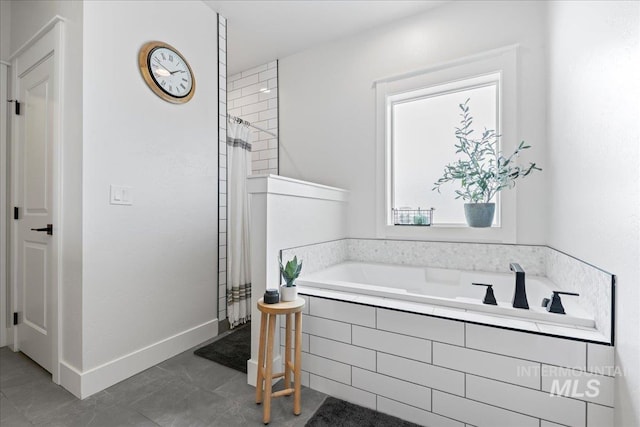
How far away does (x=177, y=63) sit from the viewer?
210cm

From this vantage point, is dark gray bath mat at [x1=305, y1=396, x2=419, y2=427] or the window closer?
dark gray bath mat at [x1=305, y1=396, x2=419, y2=427]

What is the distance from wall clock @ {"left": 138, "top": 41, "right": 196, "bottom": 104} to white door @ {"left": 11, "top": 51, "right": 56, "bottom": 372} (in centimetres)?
51

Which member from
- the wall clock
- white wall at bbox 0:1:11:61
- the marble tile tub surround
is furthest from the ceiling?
the marble tile tub surround

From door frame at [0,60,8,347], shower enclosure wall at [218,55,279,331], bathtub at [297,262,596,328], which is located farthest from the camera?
shower enclosure wall at [218,55,279,331]

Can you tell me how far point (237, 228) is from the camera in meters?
2.54

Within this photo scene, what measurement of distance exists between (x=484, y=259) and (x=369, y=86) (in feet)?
5.55

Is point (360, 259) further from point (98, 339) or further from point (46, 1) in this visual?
point (46, 1)

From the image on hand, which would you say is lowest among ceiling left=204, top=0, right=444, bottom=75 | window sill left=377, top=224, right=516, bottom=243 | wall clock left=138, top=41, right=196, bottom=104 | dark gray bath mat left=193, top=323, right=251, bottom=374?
dark gray bath mat left=193, top=323, right=251, bottom=374

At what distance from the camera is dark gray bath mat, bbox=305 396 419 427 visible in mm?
1349

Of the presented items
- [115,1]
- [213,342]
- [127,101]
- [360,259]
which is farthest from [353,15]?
[213,342]

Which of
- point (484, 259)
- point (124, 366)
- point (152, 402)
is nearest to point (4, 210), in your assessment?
point (124, 366)

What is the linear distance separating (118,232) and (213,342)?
3.54ft

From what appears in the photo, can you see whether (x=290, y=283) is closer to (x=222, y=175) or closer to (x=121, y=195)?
(x=121, y=195)

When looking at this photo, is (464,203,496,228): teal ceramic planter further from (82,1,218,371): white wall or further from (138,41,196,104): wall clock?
(138,41,196,104): wall clock
